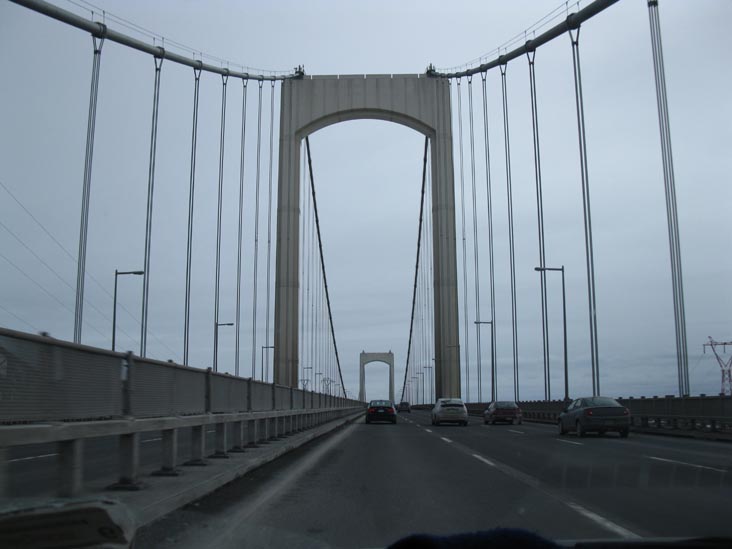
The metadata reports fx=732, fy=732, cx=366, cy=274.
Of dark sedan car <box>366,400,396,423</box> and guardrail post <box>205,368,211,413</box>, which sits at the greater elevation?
guardrail post <box>205,368,211,413</box>

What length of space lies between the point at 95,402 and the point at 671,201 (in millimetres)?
21321

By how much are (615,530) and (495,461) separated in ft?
23.5

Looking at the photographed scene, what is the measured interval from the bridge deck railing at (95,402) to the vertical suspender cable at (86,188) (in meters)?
10.2

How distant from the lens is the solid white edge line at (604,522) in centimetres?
584

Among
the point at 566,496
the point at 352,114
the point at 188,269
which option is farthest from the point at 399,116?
the point at 566,496

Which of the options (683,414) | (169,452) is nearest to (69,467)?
(169,452)

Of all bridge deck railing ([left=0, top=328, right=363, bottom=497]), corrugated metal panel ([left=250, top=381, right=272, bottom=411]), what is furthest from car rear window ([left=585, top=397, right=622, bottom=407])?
bridge deck railing ([left=0, top=328, right=363, bottom=497])

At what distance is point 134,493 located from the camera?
22.4ft

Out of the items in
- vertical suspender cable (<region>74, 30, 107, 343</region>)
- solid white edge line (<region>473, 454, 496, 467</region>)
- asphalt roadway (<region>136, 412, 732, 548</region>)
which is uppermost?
vertical suspender cable (<region>74, 30, 107, 343</region>)

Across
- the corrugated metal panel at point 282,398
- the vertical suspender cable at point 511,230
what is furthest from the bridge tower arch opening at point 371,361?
the corrugated metal panel at point 282,398

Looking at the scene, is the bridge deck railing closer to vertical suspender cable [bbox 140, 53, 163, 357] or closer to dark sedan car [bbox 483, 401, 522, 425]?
vertical suspender cable [bbox 140, 53, 163, 357]

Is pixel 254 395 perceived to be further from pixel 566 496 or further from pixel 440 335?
pixel 440 335

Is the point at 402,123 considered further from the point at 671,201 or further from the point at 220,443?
the point at 220,443

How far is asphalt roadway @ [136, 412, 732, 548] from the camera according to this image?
19.5ft
